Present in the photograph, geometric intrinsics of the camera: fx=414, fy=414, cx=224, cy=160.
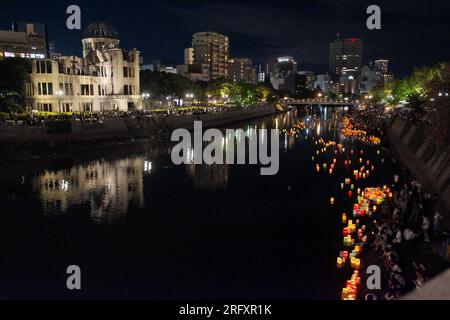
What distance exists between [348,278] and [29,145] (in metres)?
45.2

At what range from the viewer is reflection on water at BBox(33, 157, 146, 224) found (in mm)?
30250

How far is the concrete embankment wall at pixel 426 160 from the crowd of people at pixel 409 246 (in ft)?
7.60

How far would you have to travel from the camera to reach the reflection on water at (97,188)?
30.2m

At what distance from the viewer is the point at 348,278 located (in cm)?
1877

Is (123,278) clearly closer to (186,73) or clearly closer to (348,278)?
(348,278)

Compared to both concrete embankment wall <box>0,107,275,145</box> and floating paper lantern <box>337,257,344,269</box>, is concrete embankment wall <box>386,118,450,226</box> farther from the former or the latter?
concrete embankment wall <box>0,107,275,145</box>

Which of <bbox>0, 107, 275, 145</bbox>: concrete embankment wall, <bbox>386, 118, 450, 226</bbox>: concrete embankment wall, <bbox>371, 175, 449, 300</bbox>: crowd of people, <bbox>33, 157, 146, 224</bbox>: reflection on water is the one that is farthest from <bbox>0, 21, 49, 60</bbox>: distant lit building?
<bbox>371, 175, 449, 300</bbox>: crowd of people

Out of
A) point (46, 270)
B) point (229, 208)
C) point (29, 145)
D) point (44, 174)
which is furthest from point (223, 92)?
point (46, 270)

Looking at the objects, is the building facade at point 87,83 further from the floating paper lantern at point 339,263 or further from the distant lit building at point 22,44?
the floating paper lantern at point 339,263

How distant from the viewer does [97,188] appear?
120 feet

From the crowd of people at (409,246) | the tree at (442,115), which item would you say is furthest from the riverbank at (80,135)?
the tree at (442,115)

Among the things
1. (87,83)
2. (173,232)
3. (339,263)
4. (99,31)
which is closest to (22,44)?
(99,31)

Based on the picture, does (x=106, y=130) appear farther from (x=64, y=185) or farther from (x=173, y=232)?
(x=173, y=232)

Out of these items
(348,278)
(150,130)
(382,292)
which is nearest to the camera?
(382,292)
